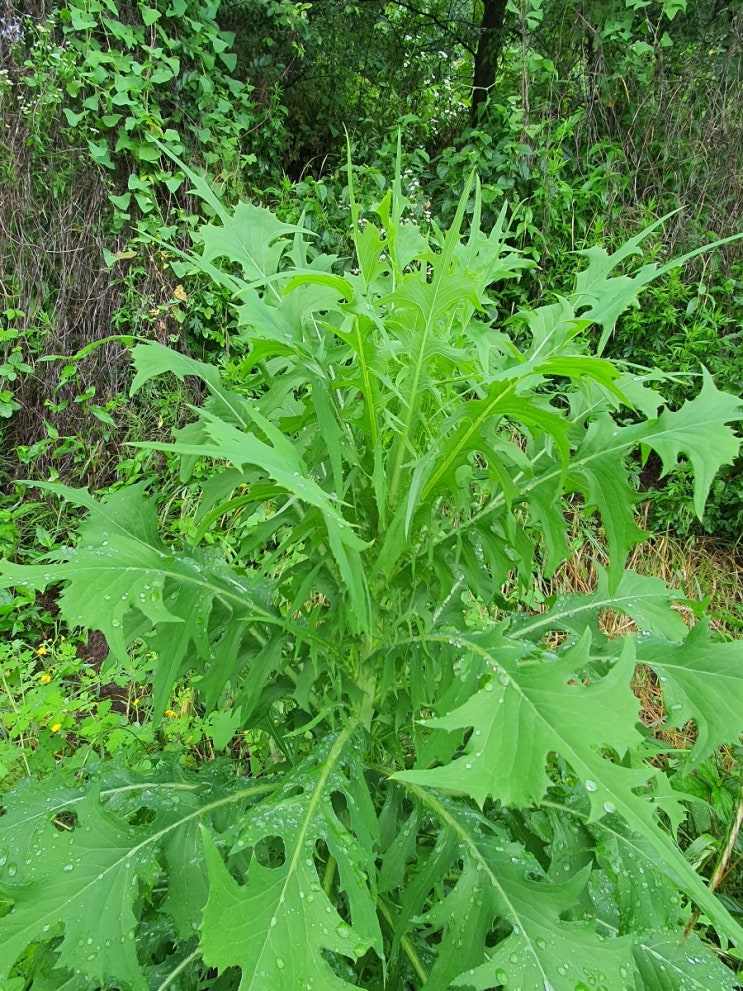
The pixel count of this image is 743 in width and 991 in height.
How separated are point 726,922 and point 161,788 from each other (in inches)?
40.9

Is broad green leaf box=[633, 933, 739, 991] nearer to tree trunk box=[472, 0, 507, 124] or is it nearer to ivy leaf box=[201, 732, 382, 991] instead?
ivy leaf box=[201, 732, 382, 991]

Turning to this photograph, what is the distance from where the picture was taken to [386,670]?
115 cm

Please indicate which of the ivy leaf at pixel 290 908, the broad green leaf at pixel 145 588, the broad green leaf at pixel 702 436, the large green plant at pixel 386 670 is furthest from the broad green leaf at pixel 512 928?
the broad green leaf at pixel 702 436

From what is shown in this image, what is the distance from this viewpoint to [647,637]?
51.8 inches

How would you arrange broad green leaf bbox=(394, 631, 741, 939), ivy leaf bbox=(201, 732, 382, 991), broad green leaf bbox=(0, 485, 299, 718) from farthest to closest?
1. broad green leaf bbox=(0, 485, 299, 718)
2. ivy leaf bbox=(201, 732, 382, 991)
3. broad green leaf bbox=(394, 631, 741, 939)

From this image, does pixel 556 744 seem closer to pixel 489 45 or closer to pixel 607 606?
pixel 607 606

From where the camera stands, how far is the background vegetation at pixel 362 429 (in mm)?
1027

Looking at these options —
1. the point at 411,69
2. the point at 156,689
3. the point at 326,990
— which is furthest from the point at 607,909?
the point at 411,69

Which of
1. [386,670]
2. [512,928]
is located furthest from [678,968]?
[386,670]

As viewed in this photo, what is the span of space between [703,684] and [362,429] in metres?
0.78

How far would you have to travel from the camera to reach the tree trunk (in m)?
4.51

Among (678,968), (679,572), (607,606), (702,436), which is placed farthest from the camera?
(679,572)

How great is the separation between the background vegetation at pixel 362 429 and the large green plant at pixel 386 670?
1cm

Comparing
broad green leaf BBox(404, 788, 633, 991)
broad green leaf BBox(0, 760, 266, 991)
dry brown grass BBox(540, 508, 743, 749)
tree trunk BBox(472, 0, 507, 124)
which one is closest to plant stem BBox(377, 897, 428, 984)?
broad green leaf BBox(404, 788, 633, 991)
